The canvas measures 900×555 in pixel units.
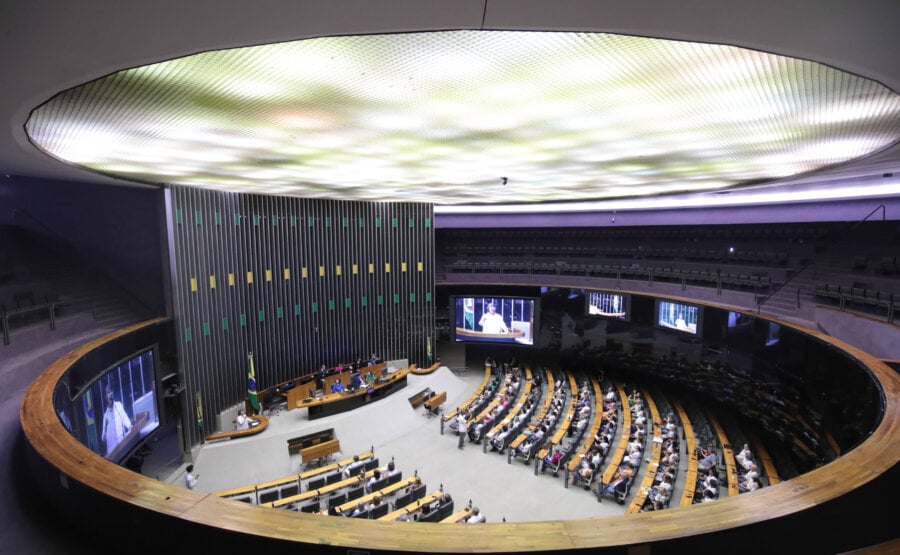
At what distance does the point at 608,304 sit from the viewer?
16453mm

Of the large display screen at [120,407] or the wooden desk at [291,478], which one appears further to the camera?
the wooden desk at [291,478]

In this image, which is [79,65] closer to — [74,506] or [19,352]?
[74,506]

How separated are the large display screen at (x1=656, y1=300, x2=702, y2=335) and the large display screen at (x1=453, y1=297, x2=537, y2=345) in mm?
5157

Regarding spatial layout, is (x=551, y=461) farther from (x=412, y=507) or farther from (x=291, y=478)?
(x=291, y=478)

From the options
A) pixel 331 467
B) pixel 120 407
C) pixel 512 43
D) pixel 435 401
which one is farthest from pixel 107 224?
pixel 512 43

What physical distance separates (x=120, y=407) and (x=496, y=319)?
527 inches

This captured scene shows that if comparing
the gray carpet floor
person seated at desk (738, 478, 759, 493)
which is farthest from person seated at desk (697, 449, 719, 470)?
the gray carpet floor

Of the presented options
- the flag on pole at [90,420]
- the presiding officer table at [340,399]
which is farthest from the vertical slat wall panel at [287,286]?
the flag on pole at [90,420]

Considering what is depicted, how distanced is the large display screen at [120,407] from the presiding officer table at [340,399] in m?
3.72

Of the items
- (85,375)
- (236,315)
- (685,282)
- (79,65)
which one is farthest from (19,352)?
(685,282)

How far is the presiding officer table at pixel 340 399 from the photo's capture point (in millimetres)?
12117

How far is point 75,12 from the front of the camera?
6.16 feet

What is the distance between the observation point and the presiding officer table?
12.1 meters

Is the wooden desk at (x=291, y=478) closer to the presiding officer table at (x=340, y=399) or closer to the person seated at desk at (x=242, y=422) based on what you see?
the presiding officer table at (x=340, y=399)
